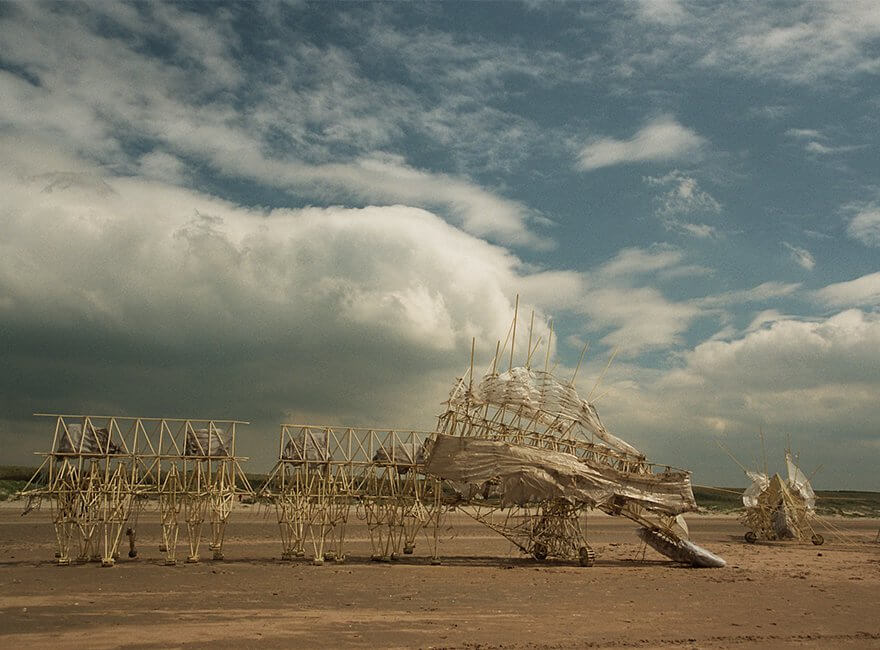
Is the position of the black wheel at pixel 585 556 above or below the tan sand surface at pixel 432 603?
above

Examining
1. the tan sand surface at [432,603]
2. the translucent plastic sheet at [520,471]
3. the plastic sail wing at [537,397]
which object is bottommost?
the tan sand surface at [432,603]

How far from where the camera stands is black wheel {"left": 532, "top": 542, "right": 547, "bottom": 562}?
77.4 feet

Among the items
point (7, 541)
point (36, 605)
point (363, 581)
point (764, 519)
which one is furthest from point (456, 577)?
point (764, 519)

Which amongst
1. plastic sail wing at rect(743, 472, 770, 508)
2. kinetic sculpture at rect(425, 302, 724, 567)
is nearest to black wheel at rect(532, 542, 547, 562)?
kinetic sculpture at rect(425, 302, 724, 567)

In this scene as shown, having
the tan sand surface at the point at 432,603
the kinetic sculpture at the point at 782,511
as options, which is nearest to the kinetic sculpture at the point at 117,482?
the tan sand surface at the point at 432,603

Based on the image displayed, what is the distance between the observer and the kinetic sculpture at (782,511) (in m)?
35.6

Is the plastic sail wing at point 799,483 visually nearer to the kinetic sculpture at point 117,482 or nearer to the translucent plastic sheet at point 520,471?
the translucent plastic sheet at point 520,471

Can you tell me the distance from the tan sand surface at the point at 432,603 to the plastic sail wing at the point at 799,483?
10.4 metres

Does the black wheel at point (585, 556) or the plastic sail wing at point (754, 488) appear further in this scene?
the plastic sail wing at point (754, 488)

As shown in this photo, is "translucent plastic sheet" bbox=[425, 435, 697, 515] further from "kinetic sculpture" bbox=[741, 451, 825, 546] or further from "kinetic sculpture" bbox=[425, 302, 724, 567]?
"kinetic sculpture" bbox=[741, 451, 825, 546]

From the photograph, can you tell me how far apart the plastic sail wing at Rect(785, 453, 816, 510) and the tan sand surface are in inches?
410

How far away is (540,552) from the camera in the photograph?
930 inches

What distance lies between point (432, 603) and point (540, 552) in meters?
8.48

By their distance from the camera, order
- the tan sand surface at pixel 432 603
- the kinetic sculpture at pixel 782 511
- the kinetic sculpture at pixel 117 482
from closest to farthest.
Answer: the tan sand surface at pixel 432 603 < the kinetic sculpture at pixel 117 482 < the kinetic sculpture at pixel 782 511
